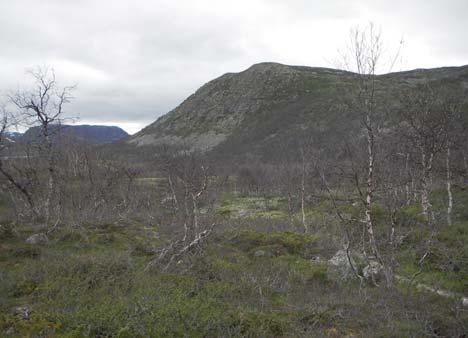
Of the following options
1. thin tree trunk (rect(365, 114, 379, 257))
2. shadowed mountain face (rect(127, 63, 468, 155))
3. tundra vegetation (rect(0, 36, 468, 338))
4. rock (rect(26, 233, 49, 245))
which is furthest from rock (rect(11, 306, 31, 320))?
shadowed mountain face (rect(127, 63, 468, 155))

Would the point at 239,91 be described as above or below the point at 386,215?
Result: above

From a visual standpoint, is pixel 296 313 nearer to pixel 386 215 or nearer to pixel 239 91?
pixel 386 215

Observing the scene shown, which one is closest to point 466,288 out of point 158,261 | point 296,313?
point 296,313

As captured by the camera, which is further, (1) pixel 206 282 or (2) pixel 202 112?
(2) pixel 202 112

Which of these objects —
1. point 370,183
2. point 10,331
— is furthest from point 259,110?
point 10,331

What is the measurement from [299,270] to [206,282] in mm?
3745

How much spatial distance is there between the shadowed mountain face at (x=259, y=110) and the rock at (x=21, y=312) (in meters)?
76.4

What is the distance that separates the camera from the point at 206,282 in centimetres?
915

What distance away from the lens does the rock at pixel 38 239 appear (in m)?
13.0

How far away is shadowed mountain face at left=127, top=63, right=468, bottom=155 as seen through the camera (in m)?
95.4

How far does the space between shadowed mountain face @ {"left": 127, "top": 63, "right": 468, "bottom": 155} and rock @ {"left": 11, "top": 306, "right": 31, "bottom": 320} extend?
76399 mm

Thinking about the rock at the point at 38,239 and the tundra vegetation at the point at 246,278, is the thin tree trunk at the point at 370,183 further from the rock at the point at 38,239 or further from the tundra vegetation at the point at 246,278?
the rock at the point at 38,239

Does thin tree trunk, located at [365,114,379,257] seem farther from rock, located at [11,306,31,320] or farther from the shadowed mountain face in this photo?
the shadowed mountain face

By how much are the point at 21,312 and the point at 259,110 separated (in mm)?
112404
